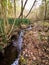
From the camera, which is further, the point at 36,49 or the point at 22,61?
the point at 36,49

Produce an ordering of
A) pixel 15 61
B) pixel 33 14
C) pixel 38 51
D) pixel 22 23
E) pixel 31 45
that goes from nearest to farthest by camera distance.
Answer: pixel 15 61, pixel 38 51, pixel 31 45, pixel 22 23, pixel 33 14

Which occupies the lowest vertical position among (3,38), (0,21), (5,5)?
(3,38)

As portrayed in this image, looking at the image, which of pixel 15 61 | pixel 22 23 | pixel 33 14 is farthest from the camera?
pixel 33 14

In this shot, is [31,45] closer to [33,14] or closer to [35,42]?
[35,42]

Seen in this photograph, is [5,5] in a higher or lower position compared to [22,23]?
higher

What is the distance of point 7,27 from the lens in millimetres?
10078

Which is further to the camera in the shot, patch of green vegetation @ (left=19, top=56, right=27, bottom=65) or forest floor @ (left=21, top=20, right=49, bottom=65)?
forest floor @ (left=21, top=20, right=49, bottom=65)

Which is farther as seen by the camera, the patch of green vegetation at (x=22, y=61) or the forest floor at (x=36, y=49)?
the forest floor at (x=36, y=49)

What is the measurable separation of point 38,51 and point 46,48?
1.54 ft

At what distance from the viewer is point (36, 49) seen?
9.04 m

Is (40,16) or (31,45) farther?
(40,16)

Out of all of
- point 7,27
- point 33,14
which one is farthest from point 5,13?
point 33,14

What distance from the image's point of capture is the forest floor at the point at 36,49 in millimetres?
8000

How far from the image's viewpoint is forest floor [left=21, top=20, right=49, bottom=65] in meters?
8.00
